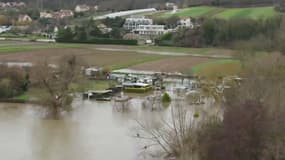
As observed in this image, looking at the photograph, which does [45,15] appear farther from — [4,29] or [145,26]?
[145,26]

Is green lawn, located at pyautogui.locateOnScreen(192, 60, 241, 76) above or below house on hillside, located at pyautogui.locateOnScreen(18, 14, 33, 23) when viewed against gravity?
below

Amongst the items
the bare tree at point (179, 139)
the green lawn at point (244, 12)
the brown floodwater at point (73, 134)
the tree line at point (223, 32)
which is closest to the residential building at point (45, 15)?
the green lawn at point (244, 12)

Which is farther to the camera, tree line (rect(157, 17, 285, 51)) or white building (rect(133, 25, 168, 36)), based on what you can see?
white building (rect(133, 25, 168, 36))

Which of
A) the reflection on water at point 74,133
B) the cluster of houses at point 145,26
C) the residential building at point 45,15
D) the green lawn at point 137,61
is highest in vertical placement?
the residential building at point 45,15

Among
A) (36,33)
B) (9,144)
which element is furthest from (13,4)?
(9,144)

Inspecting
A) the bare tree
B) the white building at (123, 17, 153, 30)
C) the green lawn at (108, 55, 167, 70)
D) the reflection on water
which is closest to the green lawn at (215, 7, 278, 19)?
the white building at (123, 17, 153, 30)

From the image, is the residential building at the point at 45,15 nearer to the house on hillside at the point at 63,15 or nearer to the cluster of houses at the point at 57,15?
the cluster of houses at the point at 57,15

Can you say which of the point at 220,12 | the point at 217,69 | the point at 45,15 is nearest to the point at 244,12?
the point at 220,12

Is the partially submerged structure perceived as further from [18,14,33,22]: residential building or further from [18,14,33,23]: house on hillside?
[18,14,33,22]: residential building

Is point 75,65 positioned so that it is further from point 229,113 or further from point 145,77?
point 229,113
